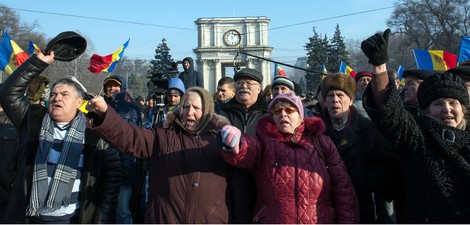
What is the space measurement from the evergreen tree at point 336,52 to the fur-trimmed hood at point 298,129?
153 feet

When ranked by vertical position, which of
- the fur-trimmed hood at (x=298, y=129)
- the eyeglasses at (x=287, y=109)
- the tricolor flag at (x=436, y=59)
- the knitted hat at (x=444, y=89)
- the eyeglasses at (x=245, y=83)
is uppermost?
the tricolor flag at (x=436, y=59)

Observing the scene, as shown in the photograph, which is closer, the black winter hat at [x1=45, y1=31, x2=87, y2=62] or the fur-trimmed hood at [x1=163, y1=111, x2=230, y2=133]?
the fur-trimmed hood at [x1=163, y1=111, x2=230, y2=133]

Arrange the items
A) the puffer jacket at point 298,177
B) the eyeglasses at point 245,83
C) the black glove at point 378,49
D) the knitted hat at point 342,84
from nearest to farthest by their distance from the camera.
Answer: the black glove at point 378,49 < the puffer jacket at point 298,177 < the knitted hat at point 342,84 < the eyeglasses at point 245,83

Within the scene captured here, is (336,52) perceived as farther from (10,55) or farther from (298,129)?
(298,129)

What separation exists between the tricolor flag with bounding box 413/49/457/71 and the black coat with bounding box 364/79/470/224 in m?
6.99

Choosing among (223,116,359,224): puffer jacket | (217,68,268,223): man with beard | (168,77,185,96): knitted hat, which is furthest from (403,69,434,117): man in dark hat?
(168,77,185,96): knitted hat

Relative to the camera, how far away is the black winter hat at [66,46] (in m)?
3.65

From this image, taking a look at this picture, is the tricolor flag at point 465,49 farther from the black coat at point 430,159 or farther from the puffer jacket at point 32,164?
the puffer jacket at point 32,164

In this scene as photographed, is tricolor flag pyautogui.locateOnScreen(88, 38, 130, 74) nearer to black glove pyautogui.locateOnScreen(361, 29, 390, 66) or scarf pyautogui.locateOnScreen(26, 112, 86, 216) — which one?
scarf pyautogui.locateOnScreen(26, 112, 86, 216)

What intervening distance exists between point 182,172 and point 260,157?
1.96 ft

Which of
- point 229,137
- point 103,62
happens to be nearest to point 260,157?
point 229,137

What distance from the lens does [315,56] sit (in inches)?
1977

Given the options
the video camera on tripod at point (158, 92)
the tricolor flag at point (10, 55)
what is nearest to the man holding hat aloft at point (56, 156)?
the video camera on tripod at point (158, 92)

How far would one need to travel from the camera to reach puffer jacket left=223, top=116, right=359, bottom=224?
3189mm
